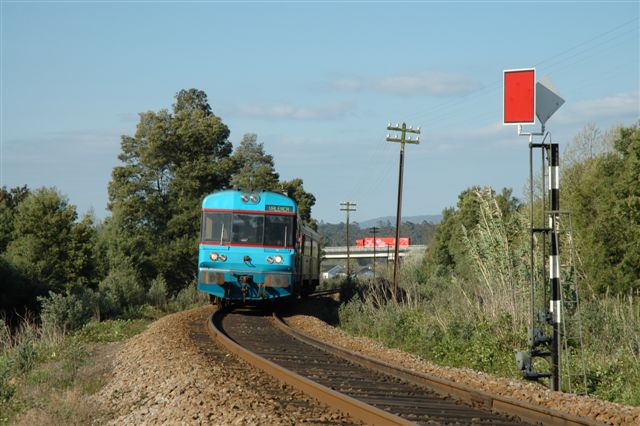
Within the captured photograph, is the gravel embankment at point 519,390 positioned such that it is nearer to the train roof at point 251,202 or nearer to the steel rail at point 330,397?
the steel rail at point 330,397

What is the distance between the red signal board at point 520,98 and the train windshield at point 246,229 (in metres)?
11.5

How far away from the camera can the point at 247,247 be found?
2123cm

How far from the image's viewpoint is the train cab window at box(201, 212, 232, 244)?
21.3 metres

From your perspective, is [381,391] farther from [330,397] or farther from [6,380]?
[6,380]

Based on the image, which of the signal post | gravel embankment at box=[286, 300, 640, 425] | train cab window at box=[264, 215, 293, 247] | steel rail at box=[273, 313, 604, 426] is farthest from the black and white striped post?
train cab window at box=[264, 215, 293, 247]

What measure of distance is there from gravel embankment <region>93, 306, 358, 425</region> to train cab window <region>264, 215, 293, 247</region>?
7449 millimetres

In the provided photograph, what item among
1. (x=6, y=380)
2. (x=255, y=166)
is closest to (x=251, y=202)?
(x=6, y=380)

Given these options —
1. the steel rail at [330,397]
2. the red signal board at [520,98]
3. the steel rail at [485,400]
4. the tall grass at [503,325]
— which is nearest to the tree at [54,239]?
the tall grass at [503,325]

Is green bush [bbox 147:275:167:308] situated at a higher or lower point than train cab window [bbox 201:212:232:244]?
lower

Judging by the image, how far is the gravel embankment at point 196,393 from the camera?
7.67 m

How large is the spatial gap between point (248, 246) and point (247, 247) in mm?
38

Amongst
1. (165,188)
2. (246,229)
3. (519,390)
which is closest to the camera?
(519,390)

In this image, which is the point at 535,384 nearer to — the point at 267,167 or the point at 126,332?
the point at 126,332

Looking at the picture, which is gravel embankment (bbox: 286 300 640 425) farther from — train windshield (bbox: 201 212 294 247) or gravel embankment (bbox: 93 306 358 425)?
train windshield (bbox: 201 212 294 247)
